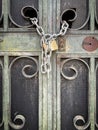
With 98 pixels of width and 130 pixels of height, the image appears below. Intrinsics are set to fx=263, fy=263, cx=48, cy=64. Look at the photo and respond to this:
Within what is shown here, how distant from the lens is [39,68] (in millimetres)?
1614

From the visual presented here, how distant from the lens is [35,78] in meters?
1.63

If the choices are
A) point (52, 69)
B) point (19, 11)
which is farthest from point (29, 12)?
point (52, 69)

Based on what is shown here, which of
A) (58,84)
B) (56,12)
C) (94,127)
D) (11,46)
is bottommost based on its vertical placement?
(94,127)

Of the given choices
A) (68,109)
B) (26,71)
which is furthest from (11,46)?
(68,109)

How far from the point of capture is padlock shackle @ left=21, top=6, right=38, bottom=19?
1606mm

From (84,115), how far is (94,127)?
0.09m

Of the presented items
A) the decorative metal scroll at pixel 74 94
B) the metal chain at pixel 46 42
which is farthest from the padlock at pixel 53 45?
the decorative metal scroll at pixel 74 94

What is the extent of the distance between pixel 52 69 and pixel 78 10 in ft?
1.31

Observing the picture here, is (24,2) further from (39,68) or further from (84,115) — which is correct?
(84,115)

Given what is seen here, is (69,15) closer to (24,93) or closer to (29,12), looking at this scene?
(29,12)

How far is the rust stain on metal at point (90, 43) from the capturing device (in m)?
1.59

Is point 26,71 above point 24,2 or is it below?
below

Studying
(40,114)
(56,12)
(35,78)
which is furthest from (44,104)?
(56,12)

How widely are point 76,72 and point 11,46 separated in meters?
0.43
